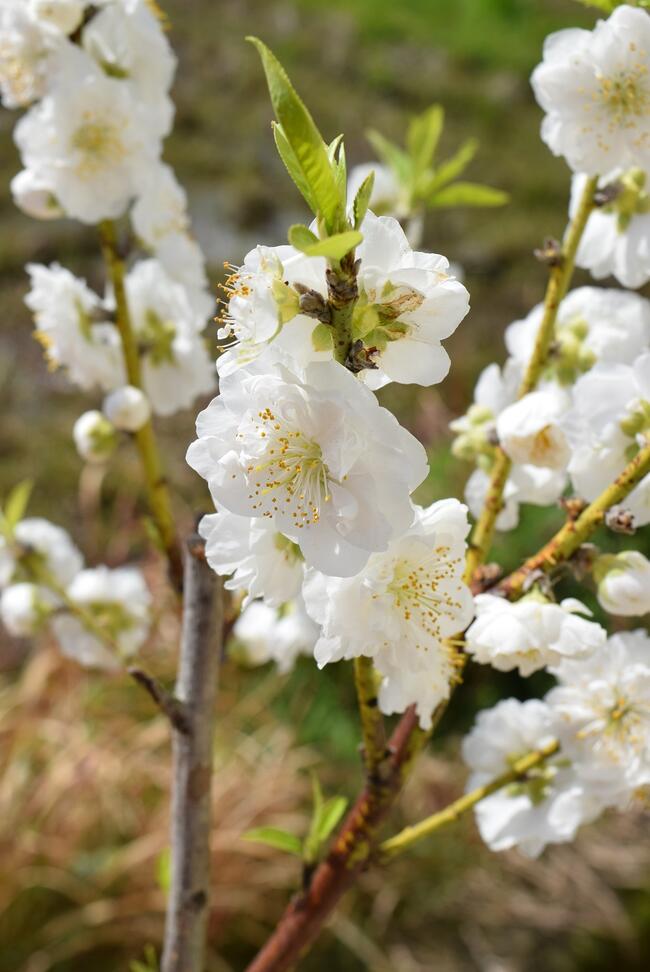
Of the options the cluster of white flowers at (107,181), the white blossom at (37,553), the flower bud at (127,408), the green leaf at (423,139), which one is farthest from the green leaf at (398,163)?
the white blossom at (37,553)

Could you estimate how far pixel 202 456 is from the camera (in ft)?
1.17

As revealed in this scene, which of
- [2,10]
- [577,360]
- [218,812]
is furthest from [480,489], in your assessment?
[218,812]

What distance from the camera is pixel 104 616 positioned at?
2.97 ft

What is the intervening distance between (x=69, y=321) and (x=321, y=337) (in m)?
0.42

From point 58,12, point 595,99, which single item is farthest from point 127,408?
point 595,99

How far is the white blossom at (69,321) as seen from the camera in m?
0.70

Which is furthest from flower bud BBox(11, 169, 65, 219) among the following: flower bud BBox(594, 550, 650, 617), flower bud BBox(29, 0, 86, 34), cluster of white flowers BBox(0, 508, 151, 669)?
flower bud BBox(594, 550, 650, 617)

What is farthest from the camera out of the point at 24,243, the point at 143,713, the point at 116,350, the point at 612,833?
the point at 24,243

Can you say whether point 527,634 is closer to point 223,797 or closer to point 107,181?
point 107,181

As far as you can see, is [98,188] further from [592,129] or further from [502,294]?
[502,294]

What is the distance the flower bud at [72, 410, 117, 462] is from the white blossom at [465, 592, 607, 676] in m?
0.40

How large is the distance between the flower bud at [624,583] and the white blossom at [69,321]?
0.43 meters

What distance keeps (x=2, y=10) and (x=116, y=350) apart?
249 mm

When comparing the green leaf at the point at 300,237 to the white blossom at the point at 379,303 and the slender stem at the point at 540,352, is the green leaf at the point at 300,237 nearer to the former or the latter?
the white blossom at the point at 379,303
